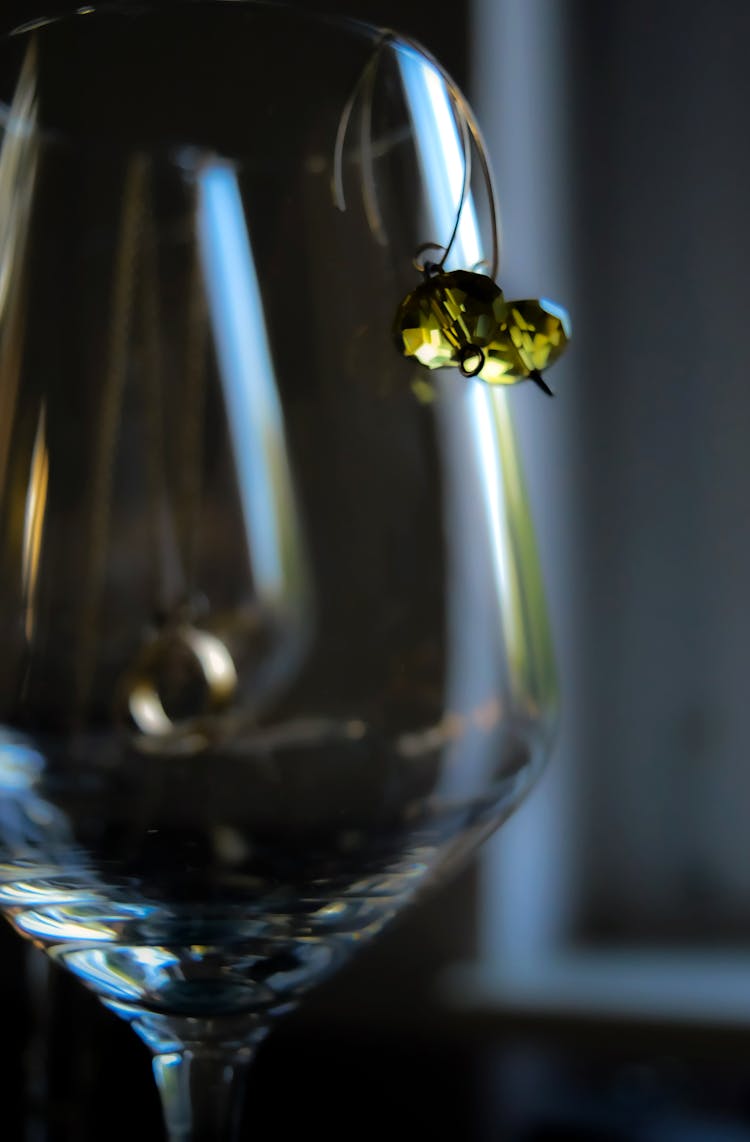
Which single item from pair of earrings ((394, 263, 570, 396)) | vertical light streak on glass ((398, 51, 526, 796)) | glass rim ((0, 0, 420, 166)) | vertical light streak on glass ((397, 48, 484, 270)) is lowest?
vertical light streak on glass ((398, 51, 526, 796))

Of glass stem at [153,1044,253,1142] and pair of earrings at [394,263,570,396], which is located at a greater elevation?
pair of earrings at [394,263,570,396]

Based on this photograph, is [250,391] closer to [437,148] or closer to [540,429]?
[437,148]

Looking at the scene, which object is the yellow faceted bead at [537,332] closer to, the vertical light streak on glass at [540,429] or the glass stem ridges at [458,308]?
the glass stem ridges at [458,308]

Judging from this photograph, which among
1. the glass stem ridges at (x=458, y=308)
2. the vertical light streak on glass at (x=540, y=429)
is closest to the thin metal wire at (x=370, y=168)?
the glass stem ridges at (x=458, y=308)

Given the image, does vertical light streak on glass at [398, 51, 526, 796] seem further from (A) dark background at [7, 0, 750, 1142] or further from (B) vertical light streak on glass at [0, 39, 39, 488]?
Answer: (A) dark background at [7, 0, 750, 1142]

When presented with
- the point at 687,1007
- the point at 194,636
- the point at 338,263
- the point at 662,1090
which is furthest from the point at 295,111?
the point at 687,1007

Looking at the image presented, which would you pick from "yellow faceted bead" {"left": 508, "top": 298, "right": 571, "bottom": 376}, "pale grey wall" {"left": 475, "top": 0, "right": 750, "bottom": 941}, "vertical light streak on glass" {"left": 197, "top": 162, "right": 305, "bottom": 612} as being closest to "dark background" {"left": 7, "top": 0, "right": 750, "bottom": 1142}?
"pale grey wall" {"left": 475, "top": 0, "right": 750, "bottom": 941}

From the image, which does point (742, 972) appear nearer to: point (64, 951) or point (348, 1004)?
point (348, 1004)
